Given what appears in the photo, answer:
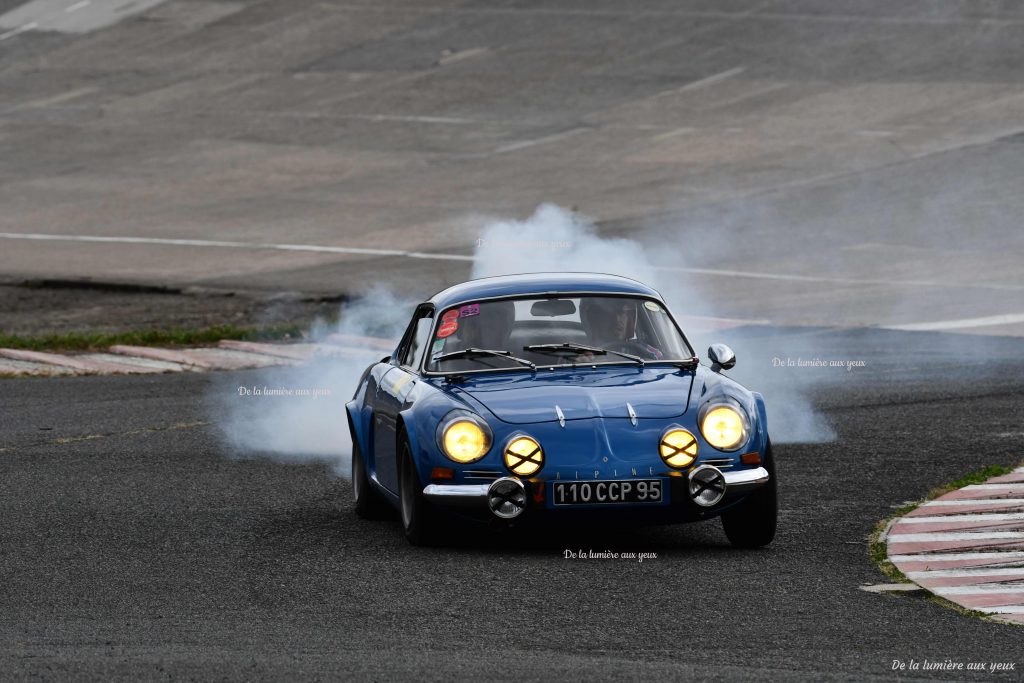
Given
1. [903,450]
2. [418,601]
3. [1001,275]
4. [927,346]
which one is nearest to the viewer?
[418,601]

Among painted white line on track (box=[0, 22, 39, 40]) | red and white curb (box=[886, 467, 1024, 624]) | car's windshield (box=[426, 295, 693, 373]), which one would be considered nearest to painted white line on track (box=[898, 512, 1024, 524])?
red and white curb (box=[886, 467, 1024, 624])

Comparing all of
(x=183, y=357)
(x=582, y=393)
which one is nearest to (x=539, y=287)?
(x=582, y=393)

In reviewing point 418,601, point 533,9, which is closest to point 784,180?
point 533,9

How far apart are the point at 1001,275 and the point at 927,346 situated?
455 cm

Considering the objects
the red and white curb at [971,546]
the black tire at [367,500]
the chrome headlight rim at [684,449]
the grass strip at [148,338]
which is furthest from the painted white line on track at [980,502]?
the grass strip at [148,338]

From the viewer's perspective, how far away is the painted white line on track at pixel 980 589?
7.62 metres

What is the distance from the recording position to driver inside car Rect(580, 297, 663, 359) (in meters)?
9.62

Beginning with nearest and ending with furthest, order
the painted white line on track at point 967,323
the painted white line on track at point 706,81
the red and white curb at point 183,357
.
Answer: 1. the red and white curb at point 183,357
2. the painted white line on track at point 967,323
3. the painted white line on track at point 706,81

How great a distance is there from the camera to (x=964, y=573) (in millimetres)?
7984

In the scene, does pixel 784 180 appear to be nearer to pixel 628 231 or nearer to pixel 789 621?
pixel 628 231

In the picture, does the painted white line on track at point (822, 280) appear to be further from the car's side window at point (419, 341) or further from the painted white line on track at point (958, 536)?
the painted white line on track at point (958, 536)

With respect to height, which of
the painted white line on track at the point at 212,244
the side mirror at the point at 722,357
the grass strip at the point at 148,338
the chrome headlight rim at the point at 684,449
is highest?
the side mirror at the point at 722,357

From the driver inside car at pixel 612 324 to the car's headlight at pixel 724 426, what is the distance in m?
1.14

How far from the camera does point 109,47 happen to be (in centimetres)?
4341
